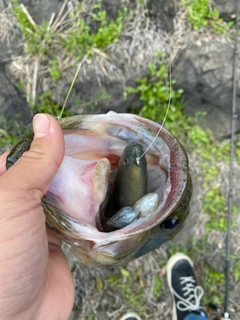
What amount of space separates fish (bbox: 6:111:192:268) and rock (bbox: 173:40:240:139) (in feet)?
5.02

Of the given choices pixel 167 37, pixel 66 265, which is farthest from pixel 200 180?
pixel 66 265

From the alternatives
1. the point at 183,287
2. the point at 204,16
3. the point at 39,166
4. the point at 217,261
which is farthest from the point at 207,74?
the point at 39,166

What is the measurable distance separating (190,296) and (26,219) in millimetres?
2049

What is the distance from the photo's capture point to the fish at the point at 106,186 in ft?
4.27

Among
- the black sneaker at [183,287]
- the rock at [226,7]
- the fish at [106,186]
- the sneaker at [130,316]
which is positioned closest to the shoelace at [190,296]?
the black sneaker at [183,287]

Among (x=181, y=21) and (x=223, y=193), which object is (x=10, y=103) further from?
(x=223, y=193)

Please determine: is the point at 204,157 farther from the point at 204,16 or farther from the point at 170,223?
the point at 170,223

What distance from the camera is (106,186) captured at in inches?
55.3

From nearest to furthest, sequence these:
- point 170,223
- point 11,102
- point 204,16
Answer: point 170,223
point 11,102
point 204,16

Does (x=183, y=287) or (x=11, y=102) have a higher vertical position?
(x=11, y=102)

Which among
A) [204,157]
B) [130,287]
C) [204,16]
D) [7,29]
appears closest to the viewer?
[7,29]

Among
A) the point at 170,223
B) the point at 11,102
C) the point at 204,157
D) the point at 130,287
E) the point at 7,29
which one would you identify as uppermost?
the point at 7,29

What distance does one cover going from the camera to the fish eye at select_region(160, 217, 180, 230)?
55.9 inches

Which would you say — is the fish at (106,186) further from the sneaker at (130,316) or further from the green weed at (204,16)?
the green weed at (204,16)
